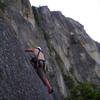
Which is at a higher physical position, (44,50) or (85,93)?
(44,50)

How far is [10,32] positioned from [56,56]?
37955 mm

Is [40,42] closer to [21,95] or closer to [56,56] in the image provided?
[56,56]

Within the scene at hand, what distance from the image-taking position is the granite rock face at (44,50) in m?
10.5

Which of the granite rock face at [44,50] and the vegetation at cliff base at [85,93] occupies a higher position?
the granite rock face at [44,50]

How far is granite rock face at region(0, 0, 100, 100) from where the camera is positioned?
415 inches

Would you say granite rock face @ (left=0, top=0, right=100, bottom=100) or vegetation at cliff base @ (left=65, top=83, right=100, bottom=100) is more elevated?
granite rock face @ (left=0, top=0, right=100, bottom=100)

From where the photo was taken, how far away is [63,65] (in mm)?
49969

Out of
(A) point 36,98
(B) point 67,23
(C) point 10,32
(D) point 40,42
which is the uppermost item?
(B) point 67,23

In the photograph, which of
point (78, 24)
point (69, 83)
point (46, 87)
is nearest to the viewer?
point (46, 87)

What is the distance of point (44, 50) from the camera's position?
39.0 metres

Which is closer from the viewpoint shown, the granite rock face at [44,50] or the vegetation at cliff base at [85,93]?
the granite rock face at [44,50]

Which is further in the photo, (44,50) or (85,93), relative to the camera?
(44,50)

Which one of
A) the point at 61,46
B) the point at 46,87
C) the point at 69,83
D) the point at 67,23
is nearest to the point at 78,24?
the point at 67,23

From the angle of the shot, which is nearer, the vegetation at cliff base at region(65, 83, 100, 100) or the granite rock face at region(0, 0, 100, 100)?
the granite rock face at region(0, 0, 100, 100)
